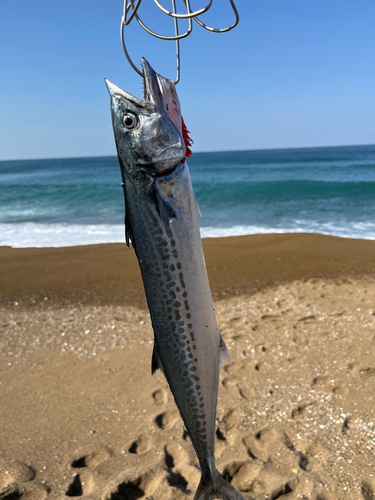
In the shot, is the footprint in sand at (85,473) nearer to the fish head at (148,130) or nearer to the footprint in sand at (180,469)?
the footprint in sand at (180,469)

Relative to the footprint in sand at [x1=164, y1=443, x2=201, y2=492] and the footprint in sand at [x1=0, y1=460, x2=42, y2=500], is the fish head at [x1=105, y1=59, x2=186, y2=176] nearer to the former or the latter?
the footprint in sand at [x1=164, y1=443, x2=201, y2=492]

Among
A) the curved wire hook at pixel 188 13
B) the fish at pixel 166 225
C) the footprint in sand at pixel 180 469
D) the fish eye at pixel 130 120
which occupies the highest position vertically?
the curved wire hook at pixel 188 13

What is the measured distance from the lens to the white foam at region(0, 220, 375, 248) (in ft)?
42.8

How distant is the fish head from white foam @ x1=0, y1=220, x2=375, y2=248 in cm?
1111

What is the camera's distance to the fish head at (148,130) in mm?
1759

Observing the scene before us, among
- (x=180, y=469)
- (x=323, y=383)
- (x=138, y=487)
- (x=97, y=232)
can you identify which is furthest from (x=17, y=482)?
(x=97, y=232)

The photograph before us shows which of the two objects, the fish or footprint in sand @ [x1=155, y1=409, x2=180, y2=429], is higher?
the fish

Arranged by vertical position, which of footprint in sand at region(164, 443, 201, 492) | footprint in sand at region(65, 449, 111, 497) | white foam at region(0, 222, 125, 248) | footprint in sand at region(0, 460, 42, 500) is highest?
white foam at region(0, 222, 125, 248)

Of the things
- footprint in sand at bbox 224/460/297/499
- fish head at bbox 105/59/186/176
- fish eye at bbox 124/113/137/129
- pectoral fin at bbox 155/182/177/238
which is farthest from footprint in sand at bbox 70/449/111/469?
fish eye at bbox 124/113/137/129

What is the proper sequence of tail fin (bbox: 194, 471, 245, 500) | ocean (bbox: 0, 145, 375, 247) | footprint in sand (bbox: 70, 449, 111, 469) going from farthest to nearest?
ocean (bbox: 0, 145, 375, 247) → footprint in sand (bbox: 70, 449, 111, 469) → tail fin (bbox: 194, 471, 245, 500)

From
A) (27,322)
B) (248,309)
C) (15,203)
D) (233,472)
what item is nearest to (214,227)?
(248,309)

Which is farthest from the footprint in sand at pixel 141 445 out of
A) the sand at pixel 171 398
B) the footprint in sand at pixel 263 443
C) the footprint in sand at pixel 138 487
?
the footprint in sand at pixel 263 443

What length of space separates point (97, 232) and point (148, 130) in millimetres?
13493

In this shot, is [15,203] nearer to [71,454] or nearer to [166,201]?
[71,454]
